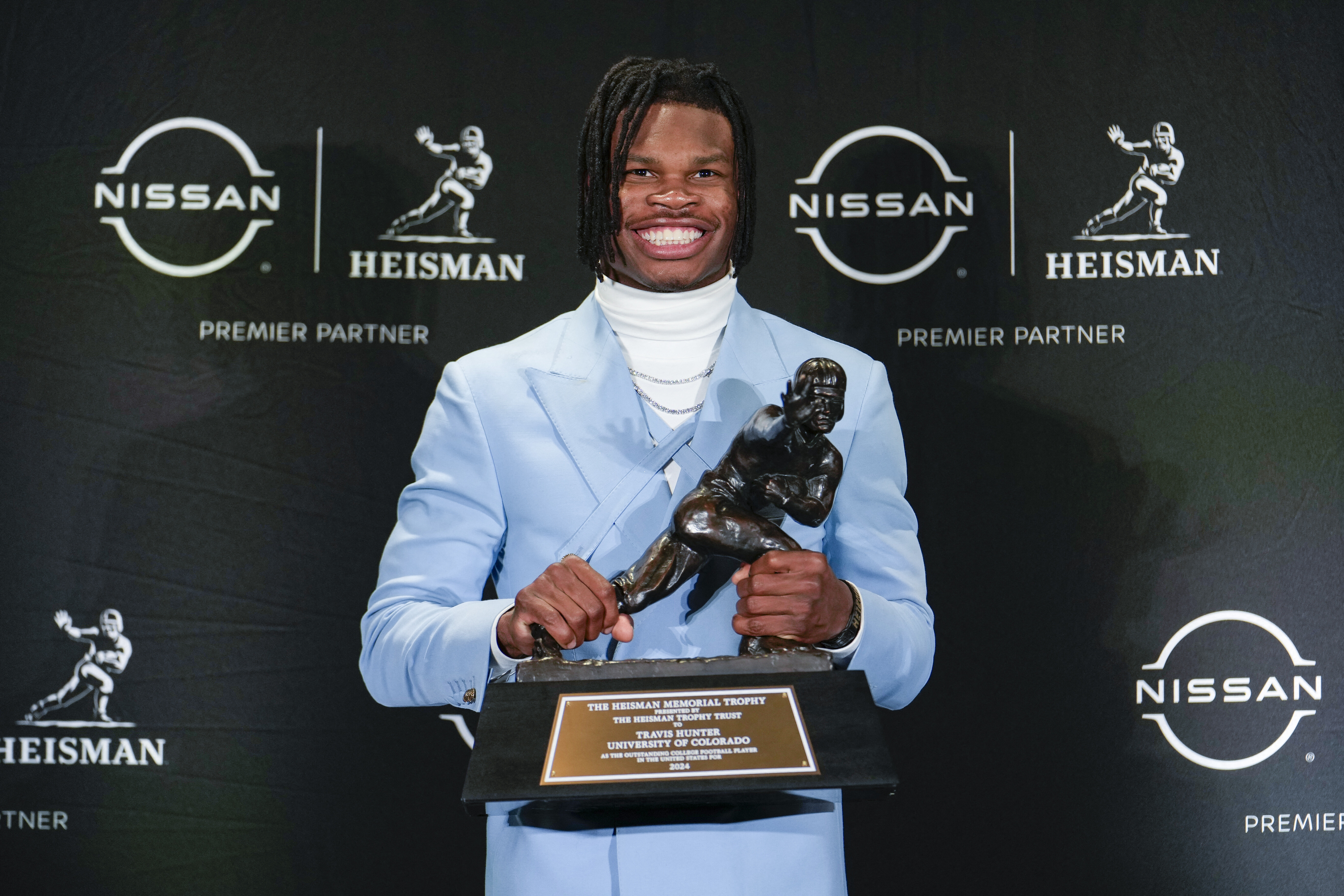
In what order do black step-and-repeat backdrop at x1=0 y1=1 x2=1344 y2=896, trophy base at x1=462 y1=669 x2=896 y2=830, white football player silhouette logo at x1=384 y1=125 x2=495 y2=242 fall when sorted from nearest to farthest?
trophy base at x1=462 y1=669 x2=896 y2=830, black step-and-repeat backdrop at x1=0 y1=1 x2=1344 y2=896, white football player silhouette logo at x1=384 y1=125 x2=495 y2=242

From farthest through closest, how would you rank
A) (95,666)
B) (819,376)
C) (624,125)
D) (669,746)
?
(95,666) < (624,125) < (819,376) < (669,746)

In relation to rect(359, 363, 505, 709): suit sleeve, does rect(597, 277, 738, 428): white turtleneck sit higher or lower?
higher

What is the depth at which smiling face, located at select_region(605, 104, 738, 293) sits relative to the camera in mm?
1765

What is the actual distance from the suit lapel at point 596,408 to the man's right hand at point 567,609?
0.22 m

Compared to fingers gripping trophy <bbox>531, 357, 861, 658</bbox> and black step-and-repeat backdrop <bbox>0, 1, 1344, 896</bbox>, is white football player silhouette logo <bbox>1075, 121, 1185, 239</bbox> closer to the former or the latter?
black step-and-repeat backdrop <bbox>0, 1, 1344, 896</bbox>

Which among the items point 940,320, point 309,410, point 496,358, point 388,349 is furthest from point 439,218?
point 940,320

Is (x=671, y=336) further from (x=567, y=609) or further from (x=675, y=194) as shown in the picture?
(x=567, y=609)

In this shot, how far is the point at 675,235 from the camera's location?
1.78 m

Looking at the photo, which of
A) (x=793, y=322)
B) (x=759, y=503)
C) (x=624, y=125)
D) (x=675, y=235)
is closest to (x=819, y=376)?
(x=759, y=503)

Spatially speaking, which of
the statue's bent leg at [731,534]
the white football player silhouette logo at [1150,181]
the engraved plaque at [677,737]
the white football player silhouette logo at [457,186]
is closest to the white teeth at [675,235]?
the statue's bent leg at [731,534]

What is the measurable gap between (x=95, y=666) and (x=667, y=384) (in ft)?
4.60

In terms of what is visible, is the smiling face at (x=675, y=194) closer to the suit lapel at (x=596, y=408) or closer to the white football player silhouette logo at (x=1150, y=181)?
the suit lapel at (x=596, y=408)

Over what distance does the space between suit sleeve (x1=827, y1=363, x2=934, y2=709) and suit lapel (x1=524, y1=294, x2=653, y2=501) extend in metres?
0.31

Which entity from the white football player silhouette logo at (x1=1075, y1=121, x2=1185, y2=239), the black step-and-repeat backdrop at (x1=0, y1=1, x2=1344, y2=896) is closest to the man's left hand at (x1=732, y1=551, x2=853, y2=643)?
the black step-and-repeat backdrop at (x1=0, y1=1, x2=1344, y2=896)
